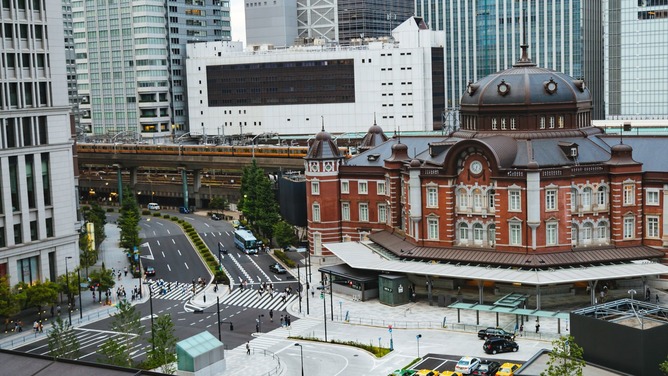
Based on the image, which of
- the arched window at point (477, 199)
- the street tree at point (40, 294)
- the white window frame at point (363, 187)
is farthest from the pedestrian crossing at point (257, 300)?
the arched window at point (477, 199)

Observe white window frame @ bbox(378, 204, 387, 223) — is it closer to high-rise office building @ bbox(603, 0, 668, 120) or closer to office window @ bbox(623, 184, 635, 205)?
office window @ bbox(623, 184, 635, 205)

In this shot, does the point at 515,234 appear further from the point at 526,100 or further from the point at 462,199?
the point at 526,100

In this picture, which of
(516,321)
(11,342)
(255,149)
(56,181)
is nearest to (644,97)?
(255,149)

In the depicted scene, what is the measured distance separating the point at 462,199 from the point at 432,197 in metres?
3.32

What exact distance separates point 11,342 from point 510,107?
5540 centimetres

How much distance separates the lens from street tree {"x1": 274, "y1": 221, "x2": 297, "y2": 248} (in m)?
122

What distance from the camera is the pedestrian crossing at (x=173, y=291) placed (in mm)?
101875

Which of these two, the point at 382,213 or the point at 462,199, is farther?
the point at 382,213

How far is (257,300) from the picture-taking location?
322ft

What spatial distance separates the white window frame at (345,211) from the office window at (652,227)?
37.0 m

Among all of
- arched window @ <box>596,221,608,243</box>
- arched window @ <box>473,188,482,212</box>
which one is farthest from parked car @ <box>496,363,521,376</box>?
arched window @ <box>596,221,608,243</box>

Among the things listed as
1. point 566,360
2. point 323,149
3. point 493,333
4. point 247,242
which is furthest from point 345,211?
point 566,360

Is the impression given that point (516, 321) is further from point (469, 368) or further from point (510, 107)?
point (510, 107)

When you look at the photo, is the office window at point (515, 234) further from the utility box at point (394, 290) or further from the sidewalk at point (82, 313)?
the sidewalk at point (82, 313)
